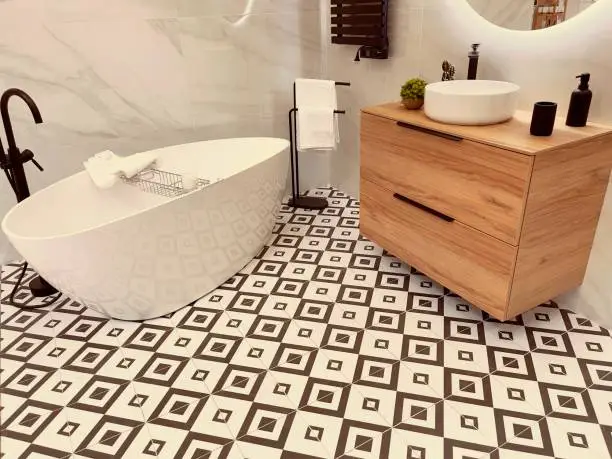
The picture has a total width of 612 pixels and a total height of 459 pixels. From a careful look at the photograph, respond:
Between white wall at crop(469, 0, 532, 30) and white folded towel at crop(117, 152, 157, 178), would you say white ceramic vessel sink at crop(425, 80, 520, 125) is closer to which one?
white wall at crop(469, 0, 532, 30)

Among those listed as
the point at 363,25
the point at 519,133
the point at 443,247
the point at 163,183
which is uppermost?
the point at 363,25

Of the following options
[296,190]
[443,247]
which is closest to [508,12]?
[443,247]

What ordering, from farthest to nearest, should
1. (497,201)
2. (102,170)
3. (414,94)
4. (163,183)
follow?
1. (163,183)
2. (102,170)
3. (414,94)
4. (497,201)

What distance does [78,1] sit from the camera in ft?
7.98

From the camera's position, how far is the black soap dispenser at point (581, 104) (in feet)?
5.75

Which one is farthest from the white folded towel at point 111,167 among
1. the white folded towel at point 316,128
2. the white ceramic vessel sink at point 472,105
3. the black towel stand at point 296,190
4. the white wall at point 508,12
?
the white wall at point 508,12

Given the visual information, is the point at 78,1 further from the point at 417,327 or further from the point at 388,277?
the point at 417,327

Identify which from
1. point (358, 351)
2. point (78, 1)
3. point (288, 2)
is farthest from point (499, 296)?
point (78, 1)

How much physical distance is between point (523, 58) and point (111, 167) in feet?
6.52

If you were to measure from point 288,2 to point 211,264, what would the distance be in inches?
69.7

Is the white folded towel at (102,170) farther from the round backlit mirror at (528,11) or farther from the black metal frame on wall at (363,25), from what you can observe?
the round backlit mirror at (528,11)

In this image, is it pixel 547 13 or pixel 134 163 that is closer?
pixel 547 13

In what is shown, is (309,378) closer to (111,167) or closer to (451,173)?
(451,173)

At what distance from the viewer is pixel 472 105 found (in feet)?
6.07
